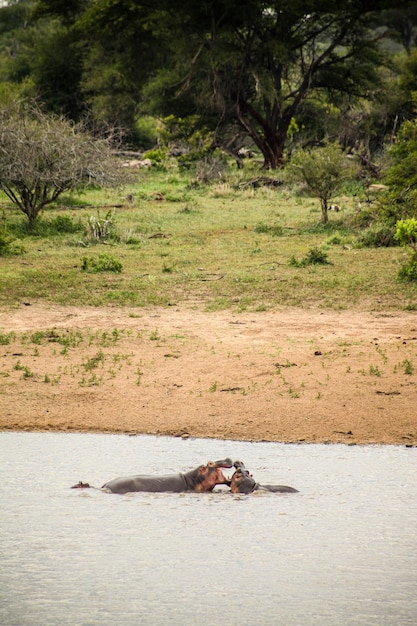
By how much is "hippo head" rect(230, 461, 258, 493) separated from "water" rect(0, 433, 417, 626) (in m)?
0.06

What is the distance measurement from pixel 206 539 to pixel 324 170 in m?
13.0

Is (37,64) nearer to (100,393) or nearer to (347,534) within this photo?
(100,393)

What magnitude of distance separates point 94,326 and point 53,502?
401cm

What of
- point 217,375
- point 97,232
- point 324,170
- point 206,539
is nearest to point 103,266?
point 97,232

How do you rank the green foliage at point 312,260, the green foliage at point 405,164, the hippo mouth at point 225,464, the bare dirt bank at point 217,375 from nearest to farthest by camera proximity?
the hippo mouth at point 225,464
the bare dirt bank at point 217,375
the green foliage at point 312,260
the green foliage at point 405,164

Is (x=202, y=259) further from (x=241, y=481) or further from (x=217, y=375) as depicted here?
(x=241, y=481)

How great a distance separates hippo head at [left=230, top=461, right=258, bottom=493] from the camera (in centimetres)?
516

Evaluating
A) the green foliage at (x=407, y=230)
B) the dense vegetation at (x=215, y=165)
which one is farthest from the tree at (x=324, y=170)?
the green foliage at (x=407, y=230)

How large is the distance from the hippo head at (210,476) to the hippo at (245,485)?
0.19ft

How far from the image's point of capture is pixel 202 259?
529 inches

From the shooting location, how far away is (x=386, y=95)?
30891 mm

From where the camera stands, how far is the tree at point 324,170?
17.0 metres

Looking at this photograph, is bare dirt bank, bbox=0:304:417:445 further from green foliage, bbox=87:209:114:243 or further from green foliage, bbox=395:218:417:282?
green foliage, bbox=87:209:114:243

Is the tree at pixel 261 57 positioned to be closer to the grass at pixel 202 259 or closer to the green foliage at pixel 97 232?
the grass at pixel 202 259
